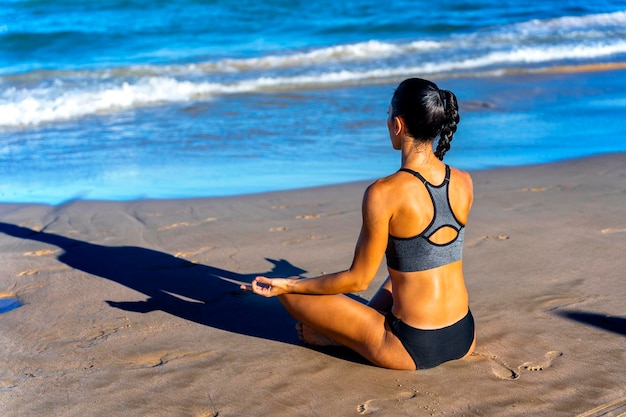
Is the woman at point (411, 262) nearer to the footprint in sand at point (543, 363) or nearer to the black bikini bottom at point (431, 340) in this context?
the black bikini bottom at point (431, 340)

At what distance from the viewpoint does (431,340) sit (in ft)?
10.7

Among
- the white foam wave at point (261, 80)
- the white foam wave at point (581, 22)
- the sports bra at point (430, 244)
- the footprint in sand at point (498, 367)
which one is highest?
the white foam wave at point (581, 22)

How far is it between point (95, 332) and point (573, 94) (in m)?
9.68

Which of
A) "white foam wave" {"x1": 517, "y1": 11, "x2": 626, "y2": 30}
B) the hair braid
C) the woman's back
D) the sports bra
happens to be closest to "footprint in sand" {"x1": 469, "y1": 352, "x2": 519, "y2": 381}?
the woman's back

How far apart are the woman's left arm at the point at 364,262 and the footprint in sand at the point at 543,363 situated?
2.77 feet

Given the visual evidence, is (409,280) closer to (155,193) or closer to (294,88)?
(155,193)

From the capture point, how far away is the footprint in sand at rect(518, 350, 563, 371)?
3303 millimetres

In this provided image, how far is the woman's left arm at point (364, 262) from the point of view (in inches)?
120

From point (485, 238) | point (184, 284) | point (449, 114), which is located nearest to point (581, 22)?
point (485, 238)

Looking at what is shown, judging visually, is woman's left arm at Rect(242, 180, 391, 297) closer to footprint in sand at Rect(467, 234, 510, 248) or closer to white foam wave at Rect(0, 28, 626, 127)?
footprint in sand at Rect(467, 234, 510, 248)

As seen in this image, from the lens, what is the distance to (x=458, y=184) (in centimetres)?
318

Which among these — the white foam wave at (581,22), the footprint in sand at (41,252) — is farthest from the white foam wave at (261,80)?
the footprint in sand at (41,252)

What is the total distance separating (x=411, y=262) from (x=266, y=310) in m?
1.25

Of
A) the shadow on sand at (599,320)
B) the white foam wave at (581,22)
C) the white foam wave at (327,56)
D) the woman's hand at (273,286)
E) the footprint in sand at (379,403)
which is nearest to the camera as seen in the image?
the footprint in sand at (379,403)
